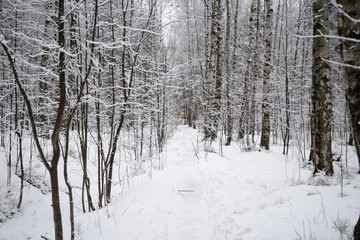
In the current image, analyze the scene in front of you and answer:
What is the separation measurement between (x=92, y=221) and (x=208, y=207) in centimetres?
208

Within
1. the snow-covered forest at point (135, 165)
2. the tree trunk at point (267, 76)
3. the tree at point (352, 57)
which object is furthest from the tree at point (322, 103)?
the tree trunk at point (267, 76)

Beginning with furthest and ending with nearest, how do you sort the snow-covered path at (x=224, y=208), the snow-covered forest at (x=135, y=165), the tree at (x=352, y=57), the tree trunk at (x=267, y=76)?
the tree trunk at (x=267, y=76) → the snow-covered path at (x=224, y=208) → the snow-covered forest at (x=135, y=165) → the tree at (x=352, y=57)

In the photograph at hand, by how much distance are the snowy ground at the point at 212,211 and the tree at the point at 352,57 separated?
1369 millimetres

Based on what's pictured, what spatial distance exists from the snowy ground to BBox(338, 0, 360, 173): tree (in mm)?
1369

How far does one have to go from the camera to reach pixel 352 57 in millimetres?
1551

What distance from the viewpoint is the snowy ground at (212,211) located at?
8.36 ft

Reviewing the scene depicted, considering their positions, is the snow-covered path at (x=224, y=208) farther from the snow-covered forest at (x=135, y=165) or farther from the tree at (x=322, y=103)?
the tree at (x=322, y=103)

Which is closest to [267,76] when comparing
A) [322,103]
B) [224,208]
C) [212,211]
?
[322,103]

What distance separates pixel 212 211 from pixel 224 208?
226 millimetres

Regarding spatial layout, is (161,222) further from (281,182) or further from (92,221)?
(281,182)

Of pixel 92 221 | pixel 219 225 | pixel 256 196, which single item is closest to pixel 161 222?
pixel 219 225

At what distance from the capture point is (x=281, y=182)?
446 cm

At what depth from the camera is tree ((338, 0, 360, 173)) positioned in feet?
4.94

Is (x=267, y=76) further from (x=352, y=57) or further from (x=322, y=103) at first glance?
(x=352, y=57)
